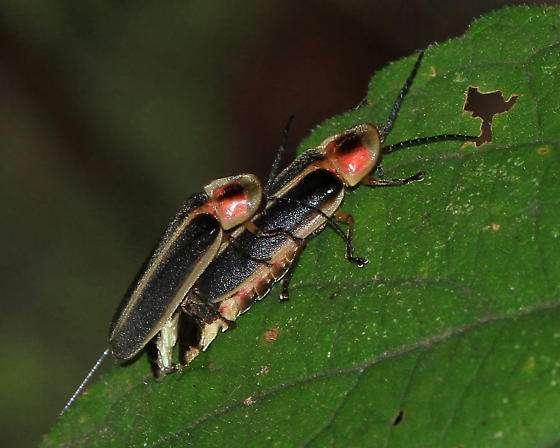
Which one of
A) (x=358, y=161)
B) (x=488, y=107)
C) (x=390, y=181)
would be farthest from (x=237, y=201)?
(x=488, y=107)

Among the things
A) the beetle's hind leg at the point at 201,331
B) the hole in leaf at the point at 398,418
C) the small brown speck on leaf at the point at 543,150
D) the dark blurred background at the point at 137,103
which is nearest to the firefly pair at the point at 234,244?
the beetle's hind leg at the point at 201,331

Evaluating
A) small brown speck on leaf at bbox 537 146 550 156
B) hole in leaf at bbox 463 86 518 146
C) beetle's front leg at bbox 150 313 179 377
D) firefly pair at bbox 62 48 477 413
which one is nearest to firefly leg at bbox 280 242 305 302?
firefly pair at bbox 62 48 477 413

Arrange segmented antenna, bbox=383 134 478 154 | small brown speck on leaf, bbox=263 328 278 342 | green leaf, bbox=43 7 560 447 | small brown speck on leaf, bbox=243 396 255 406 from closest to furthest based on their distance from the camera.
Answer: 1. green leaf, bbox=43 7 560 447
2. small brown speck on leaf, bbox=243 396 255 406
3. segmented antenna, bbox=383 134 478 154
4. small brown speck on leaf, bbox=263 328 278 342

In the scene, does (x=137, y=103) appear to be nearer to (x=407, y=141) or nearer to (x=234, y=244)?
(x=234, y=244)

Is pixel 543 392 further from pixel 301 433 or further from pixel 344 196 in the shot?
pixel 344 196

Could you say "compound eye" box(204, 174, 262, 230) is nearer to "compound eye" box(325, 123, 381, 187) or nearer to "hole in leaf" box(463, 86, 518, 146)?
"compound eye" box(325, 123, 381, 187)

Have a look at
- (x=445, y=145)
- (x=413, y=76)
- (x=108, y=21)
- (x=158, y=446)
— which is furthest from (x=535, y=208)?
(x=108, y=21)

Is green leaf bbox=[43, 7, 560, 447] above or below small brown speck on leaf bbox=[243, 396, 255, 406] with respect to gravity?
above
